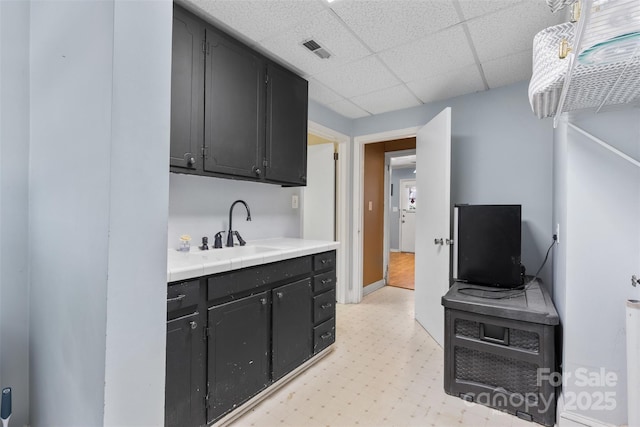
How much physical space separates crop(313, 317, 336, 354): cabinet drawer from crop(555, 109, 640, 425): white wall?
1.48 metres

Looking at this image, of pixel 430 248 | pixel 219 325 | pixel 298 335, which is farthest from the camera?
pixel 430 248

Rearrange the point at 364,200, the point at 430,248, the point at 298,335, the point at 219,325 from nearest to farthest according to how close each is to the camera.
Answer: the point at 219,325
the point at 298,335
the point at 430,248
the point at 364,200

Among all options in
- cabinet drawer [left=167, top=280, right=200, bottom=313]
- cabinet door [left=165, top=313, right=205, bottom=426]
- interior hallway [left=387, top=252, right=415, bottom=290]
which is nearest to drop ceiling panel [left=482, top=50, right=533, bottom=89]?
cabinet drawer [left=167, top=280, right=200, bottom=313]

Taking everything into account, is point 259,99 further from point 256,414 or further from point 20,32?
point 256,414

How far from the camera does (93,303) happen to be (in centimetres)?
76

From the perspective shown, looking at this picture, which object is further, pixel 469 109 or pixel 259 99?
pixel 469 109

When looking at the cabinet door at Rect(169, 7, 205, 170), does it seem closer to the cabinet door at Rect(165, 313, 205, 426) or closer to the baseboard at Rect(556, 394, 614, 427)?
the cabinet door at Rect(165, 313, 205, 426)

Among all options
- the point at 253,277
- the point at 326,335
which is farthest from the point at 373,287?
the point at 253,277

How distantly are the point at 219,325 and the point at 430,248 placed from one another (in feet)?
7.06

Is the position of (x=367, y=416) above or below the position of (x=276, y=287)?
below

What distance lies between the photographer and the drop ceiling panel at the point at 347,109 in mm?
3260

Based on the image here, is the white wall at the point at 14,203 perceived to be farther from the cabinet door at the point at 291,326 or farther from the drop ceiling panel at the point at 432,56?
the drop ceiling panel at the point at 432,56

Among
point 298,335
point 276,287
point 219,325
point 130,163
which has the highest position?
point 130,163

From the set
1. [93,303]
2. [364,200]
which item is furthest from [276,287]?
[364,200]
